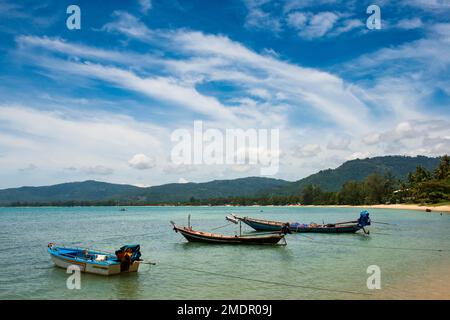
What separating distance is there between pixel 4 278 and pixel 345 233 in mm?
41010

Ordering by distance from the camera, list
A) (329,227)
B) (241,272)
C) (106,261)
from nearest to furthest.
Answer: (106,261) < (241,272) < (329,227)

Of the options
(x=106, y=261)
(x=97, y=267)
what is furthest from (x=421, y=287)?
(x=97, y=267)

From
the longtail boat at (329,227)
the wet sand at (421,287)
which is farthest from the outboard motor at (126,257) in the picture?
the longtail boat at (329,227)

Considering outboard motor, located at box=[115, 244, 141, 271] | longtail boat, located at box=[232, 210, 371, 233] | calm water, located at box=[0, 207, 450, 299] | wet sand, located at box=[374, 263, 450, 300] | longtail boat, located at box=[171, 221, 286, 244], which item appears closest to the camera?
wet sand, located at box=[374, 263, 450, 300]

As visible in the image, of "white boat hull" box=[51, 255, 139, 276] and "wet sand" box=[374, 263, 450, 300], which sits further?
"white boat hull" box=[51, 255, 139, 276]

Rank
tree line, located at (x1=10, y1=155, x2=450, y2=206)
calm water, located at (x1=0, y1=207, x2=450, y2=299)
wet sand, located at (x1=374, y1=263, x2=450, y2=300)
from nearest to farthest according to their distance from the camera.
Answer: wet sand, located at (x1=374, y1=263, x2=450, y2=300) → calm water, located at (x1=0, y1=207, x2=450, y2=299) → tree line, located at (x1=10, y1=155, x2=450, y2=206)

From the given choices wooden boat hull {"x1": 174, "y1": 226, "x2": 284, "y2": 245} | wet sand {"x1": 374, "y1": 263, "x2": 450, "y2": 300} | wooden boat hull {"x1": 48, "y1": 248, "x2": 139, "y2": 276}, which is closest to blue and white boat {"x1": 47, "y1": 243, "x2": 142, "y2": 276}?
wooden boat hull {"x1": 48, "y1": 248, "x2": 139, "y2": 276}

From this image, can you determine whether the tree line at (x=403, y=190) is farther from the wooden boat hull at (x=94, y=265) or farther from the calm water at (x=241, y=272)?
the wooden boat hull at (x=94, y=265)

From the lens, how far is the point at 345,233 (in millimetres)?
50844

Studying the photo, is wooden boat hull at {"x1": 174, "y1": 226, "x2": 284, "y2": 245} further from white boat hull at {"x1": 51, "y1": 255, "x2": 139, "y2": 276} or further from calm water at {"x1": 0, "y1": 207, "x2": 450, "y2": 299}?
white boat hull at {"x1": 51, "y1": 255, "x2": 139, "y2": 276}

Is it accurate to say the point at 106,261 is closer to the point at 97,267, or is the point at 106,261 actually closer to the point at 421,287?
the point at 97,267
